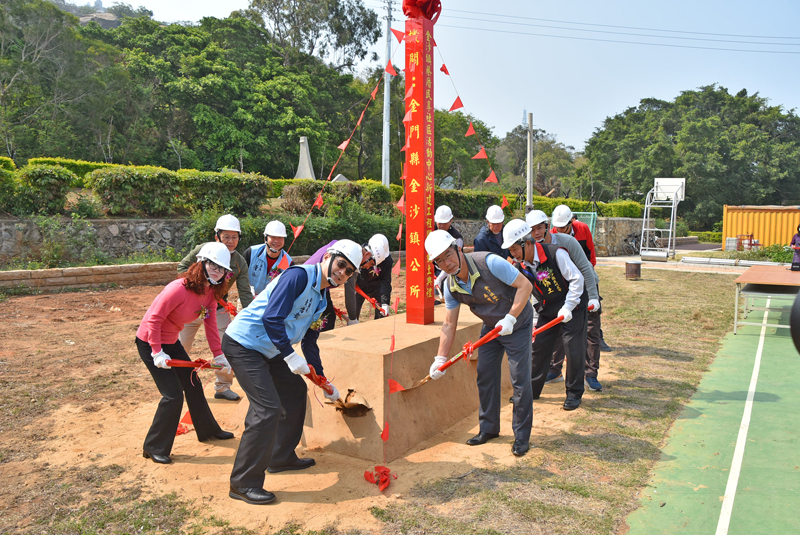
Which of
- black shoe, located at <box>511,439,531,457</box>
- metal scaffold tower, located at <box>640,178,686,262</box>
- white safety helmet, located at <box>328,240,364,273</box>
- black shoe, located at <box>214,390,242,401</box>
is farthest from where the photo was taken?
metal scaffold tower, located at <box>640,178,686,262</box>

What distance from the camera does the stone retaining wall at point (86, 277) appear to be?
980 centimetres

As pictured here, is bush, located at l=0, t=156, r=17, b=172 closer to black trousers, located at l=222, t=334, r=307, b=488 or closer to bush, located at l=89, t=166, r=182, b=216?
bush, located at l=89, t=166, r=182, b=216

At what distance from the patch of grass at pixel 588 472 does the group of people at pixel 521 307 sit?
35 centimetres

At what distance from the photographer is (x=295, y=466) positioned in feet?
12.9

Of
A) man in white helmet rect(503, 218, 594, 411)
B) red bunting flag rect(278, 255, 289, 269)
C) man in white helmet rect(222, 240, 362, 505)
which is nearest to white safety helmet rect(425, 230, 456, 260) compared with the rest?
man in white helmet rect(222, 240, 362, 505)

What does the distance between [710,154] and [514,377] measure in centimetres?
3884

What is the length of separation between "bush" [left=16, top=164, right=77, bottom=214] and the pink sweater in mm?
8968

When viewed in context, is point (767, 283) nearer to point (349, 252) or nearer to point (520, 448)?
point (520, 448)

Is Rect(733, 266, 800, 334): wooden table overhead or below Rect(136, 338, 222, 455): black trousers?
overhead

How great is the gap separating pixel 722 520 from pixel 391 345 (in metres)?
2.48

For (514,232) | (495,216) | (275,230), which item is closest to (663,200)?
(495,216)

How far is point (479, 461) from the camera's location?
13.1ft

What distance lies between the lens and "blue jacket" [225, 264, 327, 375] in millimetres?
3293

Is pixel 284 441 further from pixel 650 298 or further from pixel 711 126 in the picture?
pixel 711 126
